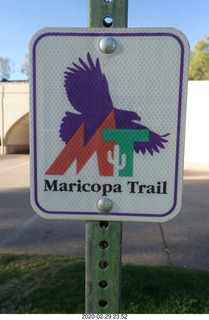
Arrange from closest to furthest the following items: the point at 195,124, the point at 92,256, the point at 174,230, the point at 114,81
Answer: the point at 114,81 → the point at 92,256 → the point at 174,230 → the point at 195,124

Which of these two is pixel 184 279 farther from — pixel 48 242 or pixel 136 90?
pixel 136 90

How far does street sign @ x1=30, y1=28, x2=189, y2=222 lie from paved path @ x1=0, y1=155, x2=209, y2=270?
2.80 m

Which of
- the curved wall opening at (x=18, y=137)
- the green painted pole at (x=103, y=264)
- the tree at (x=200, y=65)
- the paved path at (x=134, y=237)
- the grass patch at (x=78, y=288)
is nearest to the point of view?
the green painted pole at (x=103, y=264)

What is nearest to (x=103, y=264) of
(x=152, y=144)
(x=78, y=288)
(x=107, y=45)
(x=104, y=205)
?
(x=104, y=205)

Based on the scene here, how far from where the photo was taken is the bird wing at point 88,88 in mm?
916

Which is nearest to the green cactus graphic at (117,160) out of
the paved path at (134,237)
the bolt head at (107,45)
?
the bolt head at (107,45)

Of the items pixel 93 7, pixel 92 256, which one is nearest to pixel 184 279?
pixel 92 256

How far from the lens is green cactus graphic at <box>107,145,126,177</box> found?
942 millimetres

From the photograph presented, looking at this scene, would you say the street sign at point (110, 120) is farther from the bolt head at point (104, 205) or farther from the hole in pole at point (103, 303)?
the hole in pole at point (103, 303)

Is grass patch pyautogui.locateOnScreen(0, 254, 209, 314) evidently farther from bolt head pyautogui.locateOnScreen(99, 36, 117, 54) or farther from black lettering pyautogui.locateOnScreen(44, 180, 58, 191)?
bolt head pyautogui.locateOnScreen(99, 36, 117, 54)

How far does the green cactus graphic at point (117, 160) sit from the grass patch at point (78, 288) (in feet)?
6.44

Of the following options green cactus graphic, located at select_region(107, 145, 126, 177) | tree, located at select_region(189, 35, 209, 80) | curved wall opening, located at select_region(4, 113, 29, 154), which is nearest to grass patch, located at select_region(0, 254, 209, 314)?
green cactus graphic, located at select_region(107, 145, 126, 177)

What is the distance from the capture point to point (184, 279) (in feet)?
9.59

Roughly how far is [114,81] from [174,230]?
434cm
